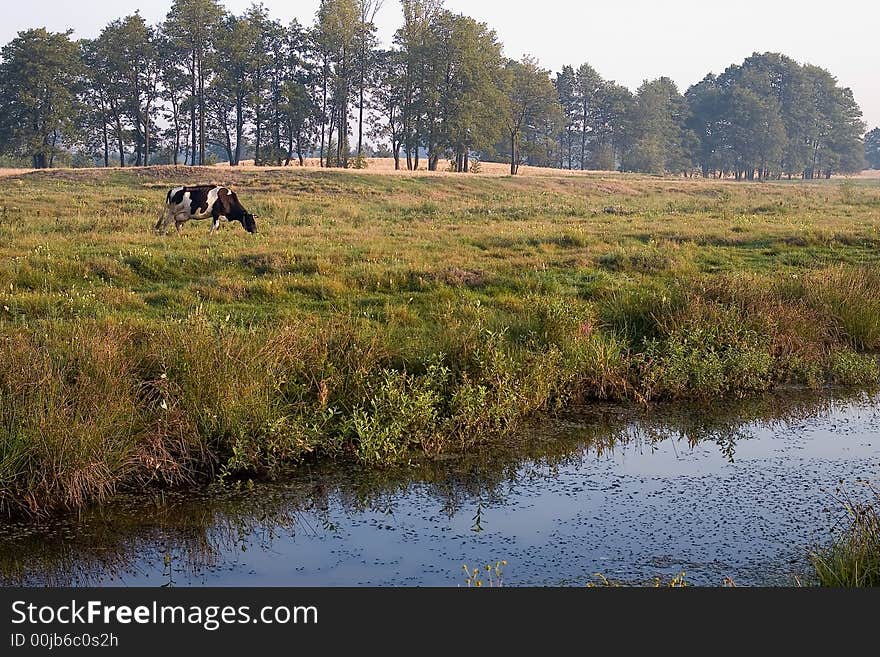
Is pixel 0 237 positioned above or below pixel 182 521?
above

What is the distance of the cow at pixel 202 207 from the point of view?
876 inches

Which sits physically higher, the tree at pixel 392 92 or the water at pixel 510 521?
the tree at pixel 392 92

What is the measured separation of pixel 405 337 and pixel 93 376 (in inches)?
157

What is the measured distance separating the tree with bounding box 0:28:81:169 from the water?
6130 centimetres

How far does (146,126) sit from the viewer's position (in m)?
68.2

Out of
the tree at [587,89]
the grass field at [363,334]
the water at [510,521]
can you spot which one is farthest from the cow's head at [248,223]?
the tree at [587,89]

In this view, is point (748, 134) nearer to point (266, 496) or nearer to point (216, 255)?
point (216, 255)

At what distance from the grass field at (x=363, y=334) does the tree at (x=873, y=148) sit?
140652 millimetres

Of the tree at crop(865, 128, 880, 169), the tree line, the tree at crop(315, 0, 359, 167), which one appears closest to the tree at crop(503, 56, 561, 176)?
the tree line

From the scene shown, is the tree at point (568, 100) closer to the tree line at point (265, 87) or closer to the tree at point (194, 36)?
the tree line at point (265, 87)

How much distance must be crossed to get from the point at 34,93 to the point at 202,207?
47.7m

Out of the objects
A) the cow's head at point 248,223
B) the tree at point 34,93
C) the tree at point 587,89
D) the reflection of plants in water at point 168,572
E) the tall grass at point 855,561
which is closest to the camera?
the tall grass at point 855,561

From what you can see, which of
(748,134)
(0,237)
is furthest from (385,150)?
(0,237)

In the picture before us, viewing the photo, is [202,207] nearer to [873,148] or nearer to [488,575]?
[488,575]
